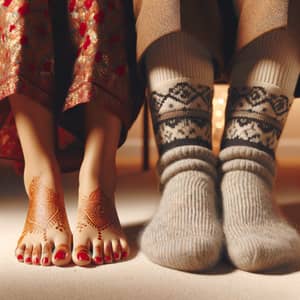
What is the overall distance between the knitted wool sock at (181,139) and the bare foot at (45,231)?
0.12 metres

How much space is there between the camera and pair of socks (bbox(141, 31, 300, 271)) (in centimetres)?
67

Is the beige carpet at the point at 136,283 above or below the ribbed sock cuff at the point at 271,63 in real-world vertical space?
below

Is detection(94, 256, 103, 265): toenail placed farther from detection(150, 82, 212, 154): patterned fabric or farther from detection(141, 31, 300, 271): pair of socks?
detection(150, 82, 212, 154): patterned fabric

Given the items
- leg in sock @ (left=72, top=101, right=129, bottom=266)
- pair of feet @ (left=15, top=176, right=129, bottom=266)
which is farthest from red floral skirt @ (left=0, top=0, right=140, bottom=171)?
pair of feet @ (left=15, top=176, right=129, bottom=266)

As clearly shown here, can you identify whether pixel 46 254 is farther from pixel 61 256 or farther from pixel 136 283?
pixel 136 283

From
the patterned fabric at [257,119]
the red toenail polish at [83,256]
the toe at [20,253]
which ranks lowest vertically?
the toe at [20,253]

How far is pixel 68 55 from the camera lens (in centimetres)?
79

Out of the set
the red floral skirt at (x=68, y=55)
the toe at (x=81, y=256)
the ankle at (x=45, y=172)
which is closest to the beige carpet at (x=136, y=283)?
the toe at (x=81, y=256)

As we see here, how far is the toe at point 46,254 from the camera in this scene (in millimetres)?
637

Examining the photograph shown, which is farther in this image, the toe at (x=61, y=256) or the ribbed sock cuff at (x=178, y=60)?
the ribbed sock cuff at (x=178, y=60)

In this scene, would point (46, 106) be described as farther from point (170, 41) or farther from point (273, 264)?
point (273, 264)

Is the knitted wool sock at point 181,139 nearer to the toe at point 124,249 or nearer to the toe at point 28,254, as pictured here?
the toe at point 124,249

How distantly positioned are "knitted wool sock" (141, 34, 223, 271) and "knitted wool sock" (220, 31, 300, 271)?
1.2 inches

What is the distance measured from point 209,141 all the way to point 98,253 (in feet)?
0.80
